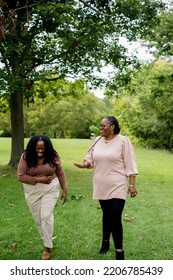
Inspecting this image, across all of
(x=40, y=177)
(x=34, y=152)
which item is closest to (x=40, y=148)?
(x=34, y=152)

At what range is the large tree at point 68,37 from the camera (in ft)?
48.1

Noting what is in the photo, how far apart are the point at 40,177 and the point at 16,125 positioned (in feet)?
38.9

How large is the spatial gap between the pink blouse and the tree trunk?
11.9 m

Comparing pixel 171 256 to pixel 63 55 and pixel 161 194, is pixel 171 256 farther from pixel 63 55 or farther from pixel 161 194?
pixel 63 55

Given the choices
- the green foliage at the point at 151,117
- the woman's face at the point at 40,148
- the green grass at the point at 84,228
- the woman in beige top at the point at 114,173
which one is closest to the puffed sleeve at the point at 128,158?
the woman in beige top at the point at 114,173

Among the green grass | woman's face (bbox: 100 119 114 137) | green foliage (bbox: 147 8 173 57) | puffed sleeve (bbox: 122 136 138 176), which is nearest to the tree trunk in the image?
the green grass

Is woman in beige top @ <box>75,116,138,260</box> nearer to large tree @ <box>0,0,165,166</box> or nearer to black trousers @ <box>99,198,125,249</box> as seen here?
black trousers @ <box>99,198,125,249</box>

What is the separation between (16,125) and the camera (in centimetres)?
1761

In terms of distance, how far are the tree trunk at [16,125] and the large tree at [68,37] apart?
1.59 metres

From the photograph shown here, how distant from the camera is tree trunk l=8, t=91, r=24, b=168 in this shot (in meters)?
17.4

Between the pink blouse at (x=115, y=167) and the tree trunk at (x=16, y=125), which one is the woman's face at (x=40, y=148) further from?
the tree trunk at (x=16, y=125)

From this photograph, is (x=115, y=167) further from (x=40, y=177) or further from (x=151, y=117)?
(x=151, y=117)
